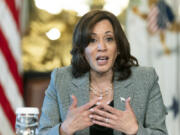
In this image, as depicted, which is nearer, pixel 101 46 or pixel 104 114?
pixel 104 114

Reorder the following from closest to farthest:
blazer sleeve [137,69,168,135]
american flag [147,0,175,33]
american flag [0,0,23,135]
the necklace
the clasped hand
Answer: the clasped hand
blazer sleeve [137,69,168,135]
the necklace
american flag [0,0,23,135]
american flag [147,0,175,33]

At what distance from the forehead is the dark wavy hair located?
17 mm

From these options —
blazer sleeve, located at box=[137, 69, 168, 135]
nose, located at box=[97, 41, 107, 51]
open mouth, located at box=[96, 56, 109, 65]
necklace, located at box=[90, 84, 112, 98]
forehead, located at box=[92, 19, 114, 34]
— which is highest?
forehead, located at box=[92, 19, 114, 34]

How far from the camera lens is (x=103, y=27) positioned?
2.07 m

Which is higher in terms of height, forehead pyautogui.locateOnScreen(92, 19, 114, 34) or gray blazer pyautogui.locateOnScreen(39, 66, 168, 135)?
forehead pyautogui.locateOnScreen(92, 19, 114, 34)

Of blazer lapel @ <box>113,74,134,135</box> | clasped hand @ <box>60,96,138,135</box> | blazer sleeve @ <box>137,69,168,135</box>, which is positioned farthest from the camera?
blazer lapel @ <box>113,74,134,135</box>

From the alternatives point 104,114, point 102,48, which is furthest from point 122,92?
point 104,114

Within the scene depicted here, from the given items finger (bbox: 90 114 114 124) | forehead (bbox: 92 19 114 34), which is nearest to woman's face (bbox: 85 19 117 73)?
forehead (bbox: 92 19 114 34)

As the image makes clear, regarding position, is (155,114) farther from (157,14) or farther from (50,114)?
(157,14)

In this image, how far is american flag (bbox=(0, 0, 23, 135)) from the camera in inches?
128

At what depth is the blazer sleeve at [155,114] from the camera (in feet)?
6.40

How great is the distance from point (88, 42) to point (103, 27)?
0.11 metres

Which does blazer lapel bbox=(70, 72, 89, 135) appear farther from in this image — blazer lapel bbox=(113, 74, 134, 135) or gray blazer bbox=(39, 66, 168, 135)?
blazer lapel bbox=(113, 74, 134, 135)

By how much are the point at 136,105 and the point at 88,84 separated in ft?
0.94
